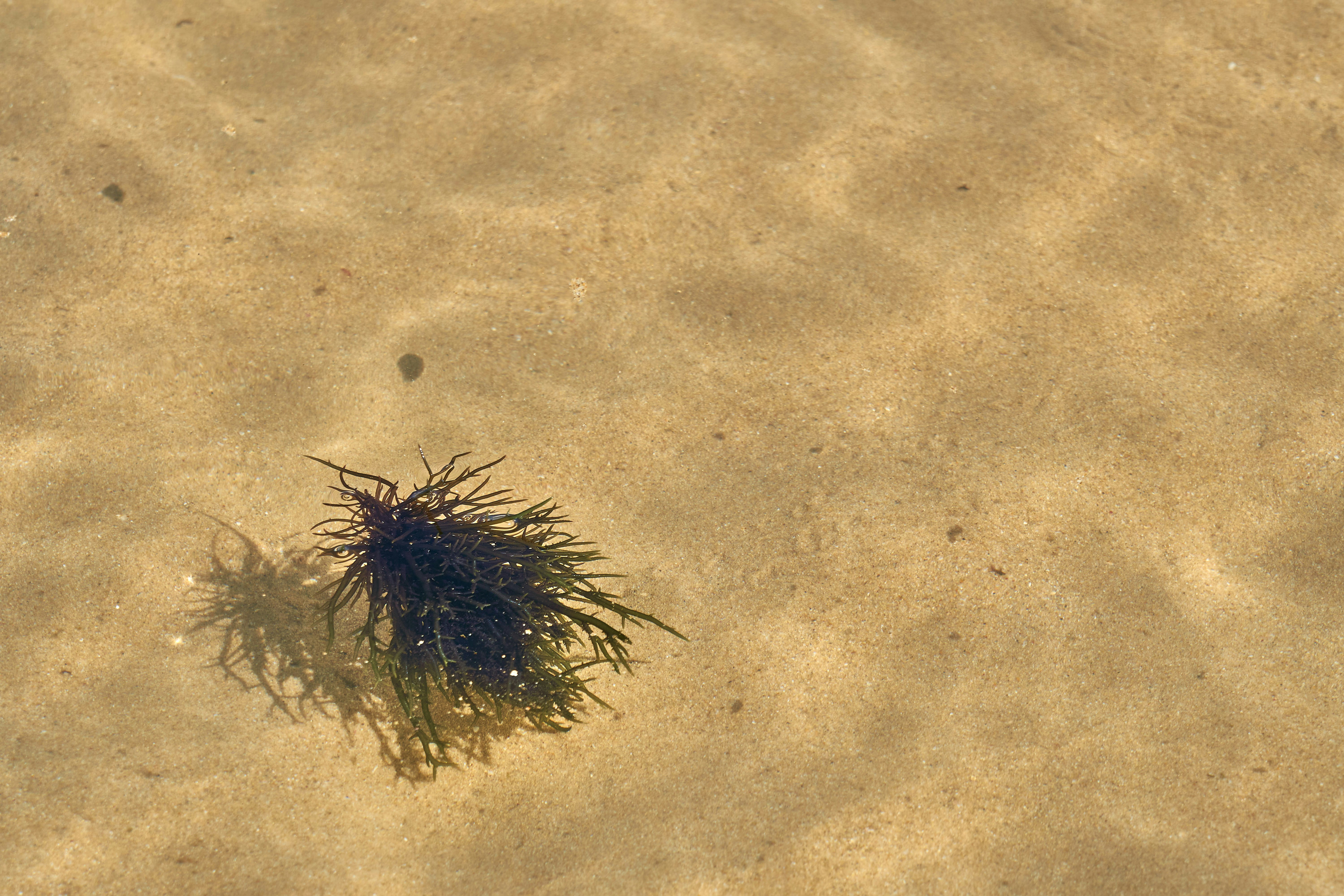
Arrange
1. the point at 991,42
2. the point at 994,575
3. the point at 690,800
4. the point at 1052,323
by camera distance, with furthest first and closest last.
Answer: the point at 991,42 < the point at 1052,323 < the point at 994,575 < the point at 690,800

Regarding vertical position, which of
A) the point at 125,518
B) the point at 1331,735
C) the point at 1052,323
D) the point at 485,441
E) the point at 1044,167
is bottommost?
the point at 125,518

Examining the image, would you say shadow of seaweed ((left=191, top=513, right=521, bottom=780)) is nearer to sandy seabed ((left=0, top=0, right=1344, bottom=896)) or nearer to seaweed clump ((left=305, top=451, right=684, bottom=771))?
sandy seabed ((left=0, top=0, right=1344, bottom=896))

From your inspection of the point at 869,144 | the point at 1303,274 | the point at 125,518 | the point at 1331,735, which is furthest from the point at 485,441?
the point at 1303,274

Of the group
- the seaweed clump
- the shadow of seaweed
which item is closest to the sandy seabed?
the shadow of seaweed

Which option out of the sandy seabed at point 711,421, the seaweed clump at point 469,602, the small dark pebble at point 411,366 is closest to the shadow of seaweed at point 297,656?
the sandy seabed at point 711,421

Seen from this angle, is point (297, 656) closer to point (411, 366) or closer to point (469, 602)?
point (469, 602)

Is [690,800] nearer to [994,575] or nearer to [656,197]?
[994,575]

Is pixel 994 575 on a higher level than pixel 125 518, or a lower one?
higher
